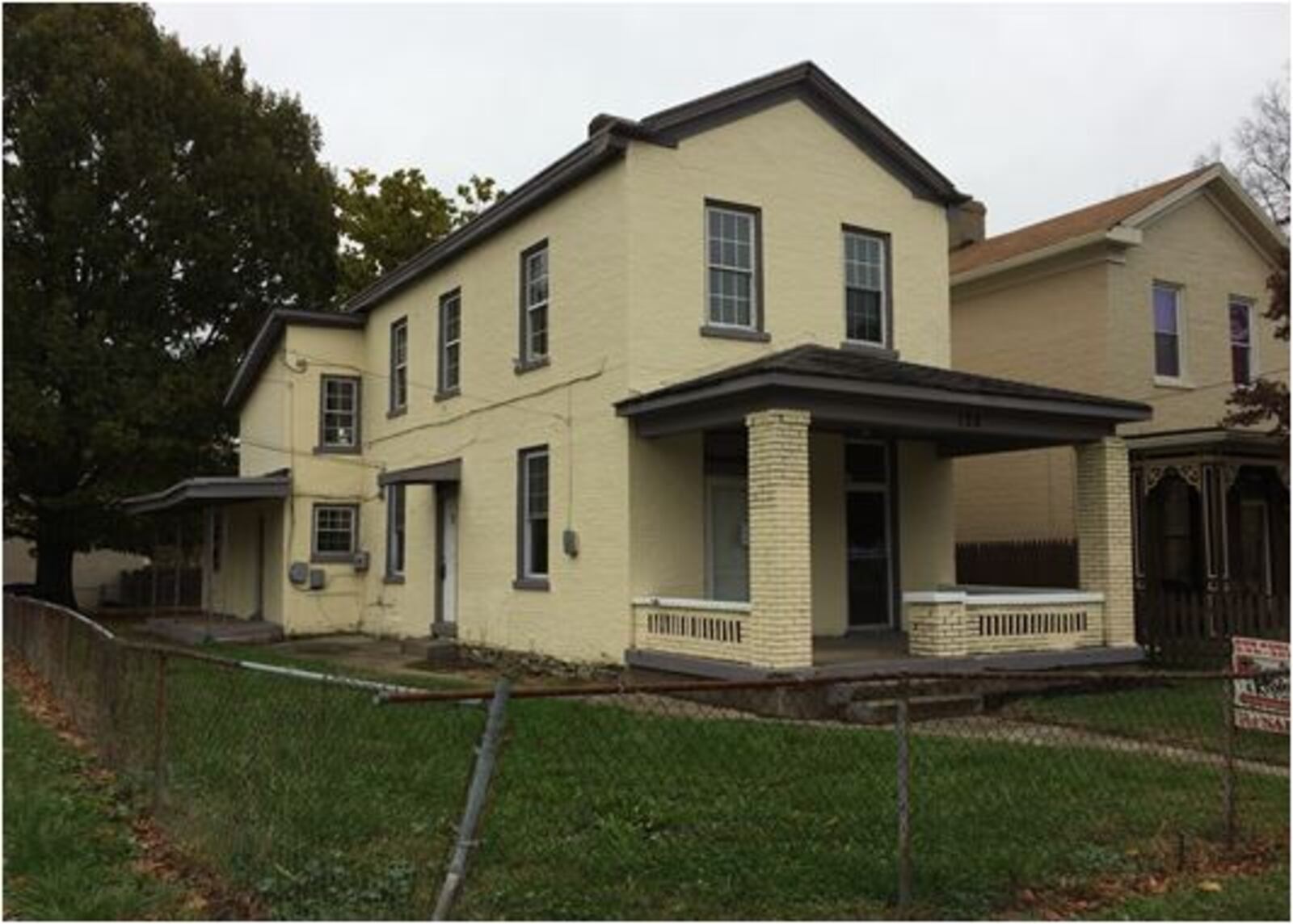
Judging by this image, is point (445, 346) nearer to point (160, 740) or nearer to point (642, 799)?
point (160, 740)

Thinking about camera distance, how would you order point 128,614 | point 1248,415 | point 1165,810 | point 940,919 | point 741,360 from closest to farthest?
point 940,919
point 1165,810
point 741,360
point 1248,415
point 128,614

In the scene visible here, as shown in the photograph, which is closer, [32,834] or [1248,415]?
[32,834]

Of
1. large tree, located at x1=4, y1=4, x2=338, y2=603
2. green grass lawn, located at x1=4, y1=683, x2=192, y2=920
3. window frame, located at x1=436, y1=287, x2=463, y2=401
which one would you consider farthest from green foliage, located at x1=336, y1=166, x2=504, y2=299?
green grass lawn, located at x1=4, y1=683, x2=192, y2=920

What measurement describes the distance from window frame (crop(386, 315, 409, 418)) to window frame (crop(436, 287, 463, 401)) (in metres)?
1.58

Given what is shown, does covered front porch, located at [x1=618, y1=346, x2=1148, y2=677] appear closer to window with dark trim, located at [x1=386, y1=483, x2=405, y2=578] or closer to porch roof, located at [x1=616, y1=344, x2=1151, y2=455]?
porch roof, located at [x1=616, y1=344, x2=1151, y2=455]

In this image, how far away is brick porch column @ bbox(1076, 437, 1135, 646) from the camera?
46.8 ft

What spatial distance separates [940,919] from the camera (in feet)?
18.1

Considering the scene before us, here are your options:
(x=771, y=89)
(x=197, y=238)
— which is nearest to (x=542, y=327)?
(x=771, y=89)

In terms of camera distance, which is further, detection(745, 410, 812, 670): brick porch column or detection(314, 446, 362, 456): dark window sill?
detection(314, 446, 362, 456): dark window sill

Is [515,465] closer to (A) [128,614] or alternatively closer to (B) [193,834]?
(B) [193,834]

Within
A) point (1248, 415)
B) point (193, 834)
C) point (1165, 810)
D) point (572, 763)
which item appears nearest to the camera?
point (193, 834)

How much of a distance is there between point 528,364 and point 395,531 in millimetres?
6174

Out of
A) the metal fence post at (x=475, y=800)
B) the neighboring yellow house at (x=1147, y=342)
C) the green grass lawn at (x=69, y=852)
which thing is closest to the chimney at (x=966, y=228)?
the neighboring yellow house at (x=1147, y=342)

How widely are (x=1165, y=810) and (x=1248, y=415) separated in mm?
9981
